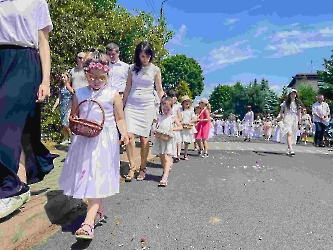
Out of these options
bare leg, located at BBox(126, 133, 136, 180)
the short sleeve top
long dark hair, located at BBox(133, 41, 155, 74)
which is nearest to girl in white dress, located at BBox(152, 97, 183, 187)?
bare leg, located at BBox(126, 133, 136, 180)

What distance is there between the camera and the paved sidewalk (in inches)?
129

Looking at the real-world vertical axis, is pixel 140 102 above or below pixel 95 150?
above

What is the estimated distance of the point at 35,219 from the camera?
371 centimetres

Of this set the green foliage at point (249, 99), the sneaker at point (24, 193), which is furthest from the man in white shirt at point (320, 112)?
the green foliage at point (249, 99)

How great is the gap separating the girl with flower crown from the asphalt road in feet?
1.20

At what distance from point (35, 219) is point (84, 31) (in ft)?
38.8

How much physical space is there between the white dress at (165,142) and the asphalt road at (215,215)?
487 mm

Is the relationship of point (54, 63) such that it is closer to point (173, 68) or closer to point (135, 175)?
point (135, 175)

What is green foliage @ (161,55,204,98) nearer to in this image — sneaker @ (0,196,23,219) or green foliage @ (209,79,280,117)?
green foliage @ (209,79,280,117)

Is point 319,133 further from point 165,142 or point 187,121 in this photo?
point 165,142

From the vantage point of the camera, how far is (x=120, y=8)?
27.7 metres

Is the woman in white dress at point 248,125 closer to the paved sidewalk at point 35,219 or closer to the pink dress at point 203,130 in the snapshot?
the pink dress at point 203,130

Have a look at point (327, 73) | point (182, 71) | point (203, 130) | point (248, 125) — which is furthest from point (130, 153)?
point (182, 71)

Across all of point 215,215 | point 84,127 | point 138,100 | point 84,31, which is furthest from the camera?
point 84,31
